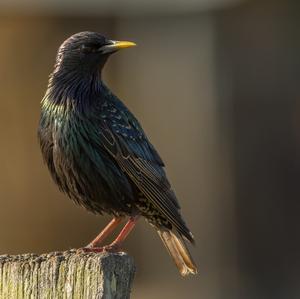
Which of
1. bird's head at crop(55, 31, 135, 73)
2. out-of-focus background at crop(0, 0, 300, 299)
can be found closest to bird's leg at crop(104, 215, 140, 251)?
bird's head at crop(55, 31, 135, 73)

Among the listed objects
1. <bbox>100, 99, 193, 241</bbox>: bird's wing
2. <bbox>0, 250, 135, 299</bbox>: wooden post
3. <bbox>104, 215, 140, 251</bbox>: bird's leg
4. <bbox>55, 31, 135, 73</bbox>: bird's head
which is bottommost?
<bbox>0, 250, 135, 299</bbox>: wooden post

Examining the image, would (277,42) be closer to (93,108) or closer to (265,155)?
(265,155)

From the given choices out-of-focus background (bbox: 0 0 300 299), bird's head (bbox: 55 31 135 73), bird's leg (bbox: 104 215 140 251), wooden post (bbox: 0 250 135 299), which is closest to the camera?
wooden post (bbox: 0 250 135 299)

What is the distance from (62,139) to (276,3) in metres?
5.36

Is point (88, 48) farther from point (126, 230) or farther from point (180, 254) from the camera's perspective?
point (180, 254)

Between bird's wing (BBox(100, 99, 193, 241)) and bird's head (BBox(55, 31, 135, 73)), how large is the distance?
0.70ft

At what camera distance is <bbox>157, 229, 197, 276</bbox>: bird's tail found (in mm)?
5105

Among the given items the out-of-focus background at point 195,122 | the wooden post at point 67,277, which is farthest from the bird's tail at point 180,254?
the out-of-focus background at point 195,122

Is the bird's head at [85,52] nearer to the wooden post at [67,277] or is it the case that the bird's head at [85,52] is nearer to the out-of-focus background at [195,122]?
the wooden post at [67,277]

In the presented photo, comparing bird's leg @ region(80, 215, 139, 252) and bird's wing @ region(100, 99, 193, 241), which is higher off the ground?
bird's wing @ region(100, 99, 193, 241)

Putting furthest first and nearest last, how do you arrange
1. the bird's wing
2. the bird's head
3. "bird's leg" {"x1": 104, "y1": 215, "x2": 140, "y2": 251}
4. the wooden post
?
1. the bird's head
2. the bird's wing
3. "bird's leg" {"x1": 104, "y1": 215, "x2": 140, "y2": 251}
4. the wooden post

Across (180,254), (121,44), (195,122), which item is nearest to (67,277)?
(180,254)

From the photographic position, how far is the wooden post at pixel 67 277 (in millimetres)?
3553

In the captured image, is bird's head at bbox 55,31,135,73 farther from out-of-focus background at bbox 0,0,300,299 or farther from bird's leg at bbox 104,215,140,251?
out-of-focus background at bbox 0,0,300,299
